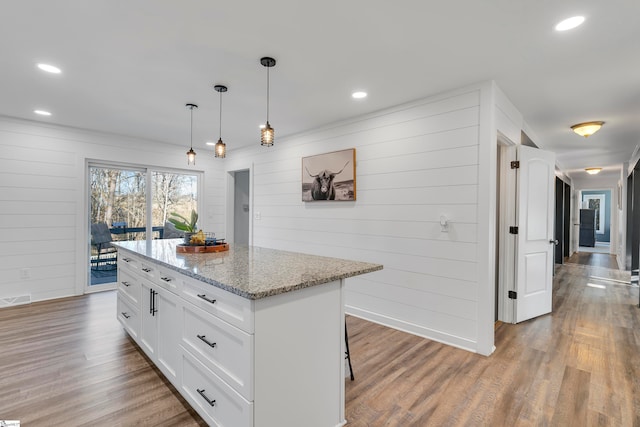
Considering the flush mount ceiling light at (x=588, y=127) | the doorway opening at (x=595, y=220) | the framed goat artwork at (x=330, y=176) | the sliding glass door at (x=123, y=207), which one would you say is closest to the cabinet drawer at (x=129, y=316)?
the sliding glass door at (x=123, y=207)

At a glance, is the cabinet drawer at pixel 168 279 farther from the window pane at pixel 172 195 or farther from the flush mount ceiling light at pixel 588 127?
the flush mount ceiling light at pixel 588 127

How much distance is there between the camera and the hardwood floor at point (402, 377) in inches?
75.8

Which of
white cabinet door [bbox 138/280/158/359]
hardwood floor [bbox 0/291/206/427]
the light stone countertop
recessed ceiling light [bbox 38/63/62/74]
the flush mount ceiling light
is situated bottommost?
hardwood floor [bbox 0/291/206/427]

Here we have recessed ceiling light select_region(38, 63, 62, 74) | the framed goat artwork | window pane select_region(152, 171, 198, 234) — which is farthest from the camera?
window pane select_region(152, 171, 198, 234)

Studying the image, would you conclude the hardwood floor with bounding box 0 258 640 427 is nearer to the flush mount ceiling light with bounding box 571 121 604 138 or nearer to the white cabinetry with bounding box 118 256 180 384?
the white cabinetry with bounding box 118 256 180 384

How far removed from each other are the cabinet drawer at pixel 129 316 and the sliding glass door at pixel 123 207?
2133 mm

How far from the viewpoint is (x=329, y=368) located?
1770 millimetres

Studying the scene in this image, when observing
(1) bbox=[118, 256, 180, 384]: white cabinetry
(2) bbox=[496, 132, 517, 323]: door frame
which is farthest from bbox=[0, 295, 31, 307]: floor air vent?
(2) bbox=[496, 132, 517, 323]: door frame

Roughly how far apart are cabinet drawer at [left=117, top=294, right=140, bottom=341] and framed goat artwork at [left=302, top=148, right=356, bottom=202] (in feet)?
7.97

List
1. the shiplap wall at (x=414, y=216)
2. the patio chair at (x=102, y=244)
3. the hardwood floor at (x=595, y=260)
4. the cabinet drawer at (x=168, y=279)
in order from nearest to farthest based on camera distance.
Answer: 1. the cabinet drawer at (x=168, y=279)
2. the shiplap wall at (x=414, y=216)
3. the patio chair at (x=102, y=244)
4. the hardwood floor at (x=595, y=260)

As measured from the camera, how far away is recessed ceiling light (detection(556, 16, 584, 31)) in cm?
187

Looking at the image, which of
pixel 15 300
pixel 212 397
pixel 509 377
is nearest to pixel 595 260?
pixel 509 377

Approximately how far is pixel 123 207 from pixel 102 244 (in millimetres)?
650

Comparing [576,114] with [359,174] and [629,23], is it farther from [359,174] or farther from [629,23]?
[359,174]
